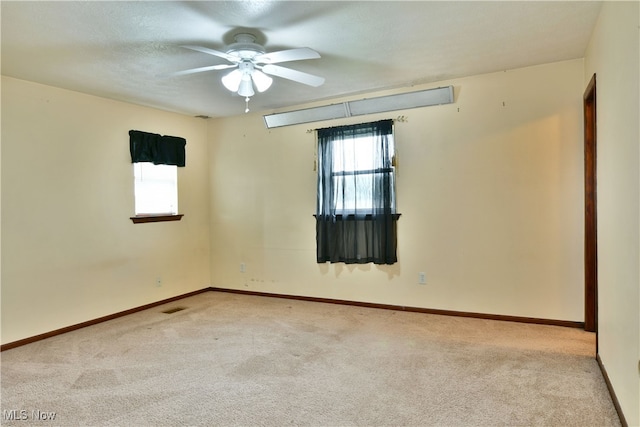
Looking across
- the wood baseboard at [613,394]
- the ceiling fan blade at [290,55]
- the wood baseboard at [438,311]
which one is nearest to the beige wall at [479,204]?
the wood baseboard at [438,311]

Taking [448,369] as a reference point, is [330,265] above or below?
above

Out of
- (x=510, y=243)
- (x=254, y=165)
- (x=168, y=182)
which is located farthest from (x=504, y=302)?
(x=168, y=182)

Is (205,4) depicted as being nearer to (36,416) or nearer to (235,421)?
(235,421)

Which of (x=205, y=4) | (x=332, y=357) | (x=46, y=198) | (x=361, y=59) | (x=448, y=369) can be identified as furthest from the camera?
(x=46, y=198)

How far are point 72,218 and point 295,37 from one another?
281 cm

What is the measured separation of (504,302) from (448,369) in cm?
140

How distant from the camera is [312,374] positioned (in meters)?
2.63

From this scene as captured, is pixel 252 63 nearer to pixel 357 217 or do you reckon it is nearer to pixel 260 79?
pixel 260 79

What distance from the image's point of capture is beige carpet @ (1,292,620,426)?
212 cm

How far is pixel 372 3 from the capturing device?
2309 mm

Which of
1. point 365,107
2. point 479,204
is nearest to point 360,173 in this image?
point 365,107

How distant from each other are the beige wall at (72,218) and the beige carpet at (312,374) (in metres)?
0.37

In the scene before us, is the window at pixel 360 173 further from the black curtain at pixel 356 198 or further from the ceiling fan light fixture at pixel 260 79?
the ceiling fan light fixture at pixel 260 79

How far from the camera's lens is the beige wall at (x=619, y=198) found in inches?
69.7
